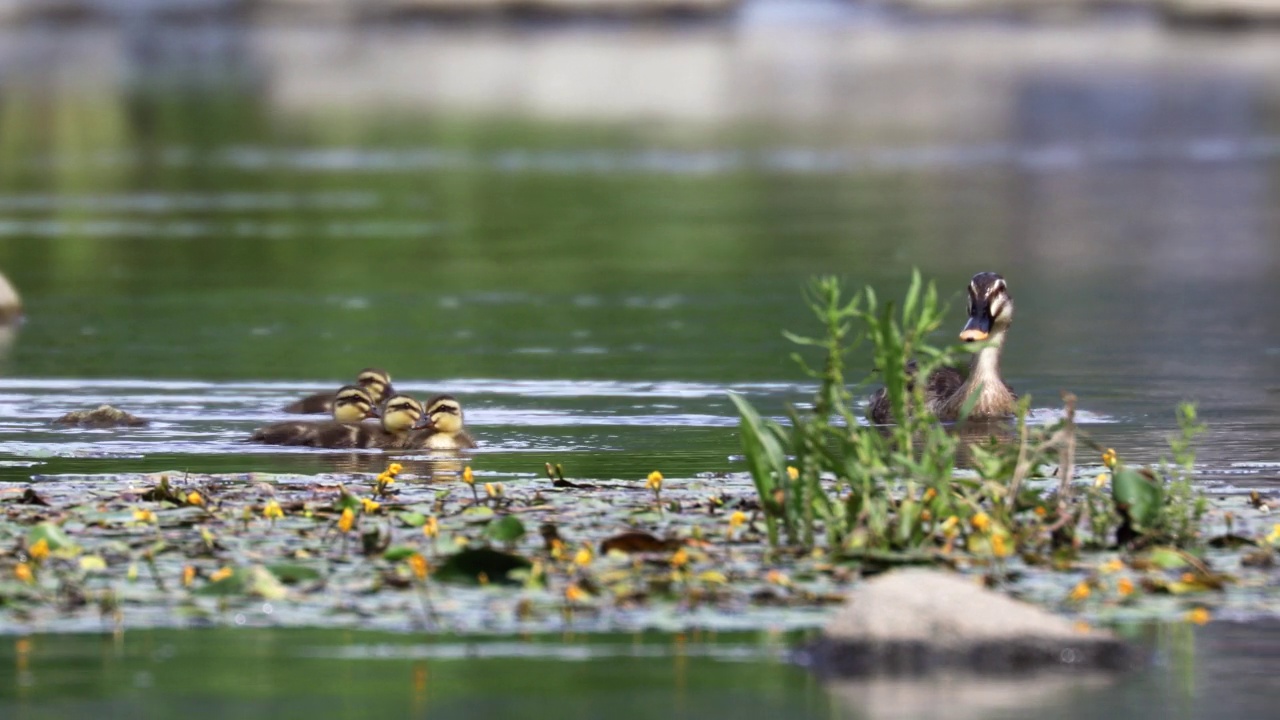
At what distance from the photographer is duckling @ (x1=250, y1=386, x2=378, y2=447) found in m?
11.4

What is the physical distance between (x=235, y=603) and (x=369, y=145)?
26622 millimetres

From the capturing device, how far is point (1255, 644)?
7426mm

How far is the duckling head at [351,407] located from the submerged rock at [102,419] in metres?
0.87

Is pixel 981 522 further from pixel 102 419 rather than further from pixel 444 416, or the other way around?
pixel 102 419

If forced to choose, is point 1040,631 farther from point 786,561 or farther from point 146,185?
point 146,185

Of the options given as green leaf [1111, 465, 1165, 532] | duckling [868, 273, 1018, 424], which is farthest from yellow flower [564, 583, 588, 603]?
duckling [868, 273, 1018, 424]

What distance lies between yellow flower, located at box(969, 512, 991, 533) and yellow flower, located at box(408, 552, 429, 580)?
5.43 feet

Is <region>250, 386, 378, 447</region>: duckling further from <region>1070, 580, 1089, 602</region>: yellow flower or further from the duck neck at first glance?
<region>1070, 580, 1089, 602</region>: yellow flower

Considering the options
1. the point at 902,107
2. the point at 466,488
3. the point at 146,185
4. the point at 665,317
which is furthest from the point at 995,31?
the point at 466,488

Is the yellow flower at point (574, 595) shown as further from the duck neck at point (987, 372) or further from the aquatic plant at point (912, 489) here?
the duck neck at point (987, 372)

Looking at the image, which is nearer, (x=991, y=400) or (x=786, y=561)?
(x=786, y=561)

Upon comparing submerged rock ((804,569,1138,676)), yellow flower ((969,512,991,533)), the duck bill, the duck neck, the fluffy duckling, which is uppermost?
the duck bill

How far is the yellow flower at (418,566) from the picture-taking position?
319 inches

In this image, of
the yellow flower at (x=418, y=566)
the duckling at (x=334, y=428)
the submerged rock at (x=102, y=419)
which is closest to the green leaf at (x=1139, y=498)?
the yellow flower at (x=418, y=566)
